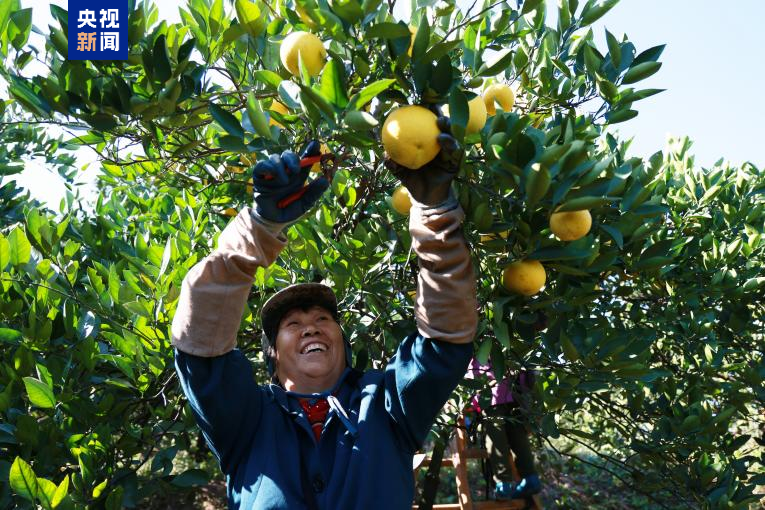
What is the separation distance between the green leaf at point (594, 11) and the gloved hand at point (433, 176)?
33.9 inches

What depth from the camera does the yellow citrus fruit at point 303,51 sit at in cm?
164

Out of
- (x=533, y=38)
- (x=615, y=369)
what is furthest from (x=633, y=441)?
(x=533, y=38)

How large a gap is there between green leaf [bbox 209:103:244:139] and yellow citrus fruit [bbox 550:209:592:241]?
703 mm

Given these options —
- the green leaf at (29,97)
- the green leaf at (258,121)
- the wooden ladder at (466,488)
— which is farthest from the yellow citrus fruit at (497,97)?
the wooden ladder at (466,488)

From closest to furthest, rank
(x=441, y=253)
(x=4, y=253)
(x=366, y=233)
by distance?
(x=441, y=253) < (x=4, y=253) < (x=366, y=233)

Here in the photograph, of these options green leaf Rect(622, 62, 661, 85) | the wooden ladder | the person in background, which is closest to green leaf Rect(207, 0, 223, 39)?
green leaf Rect(622, 62, 661, 85)

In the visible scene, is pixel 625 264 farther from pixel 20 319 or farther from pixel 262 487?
pixel 20 319

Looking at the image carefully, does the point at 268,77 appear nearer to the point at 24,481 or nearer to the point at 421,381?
the point at 421,381

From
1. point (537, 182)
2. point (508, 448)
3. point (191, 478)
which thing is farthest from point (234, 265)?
point (508, 448)

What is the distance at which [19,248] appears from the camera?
2119 millimetres

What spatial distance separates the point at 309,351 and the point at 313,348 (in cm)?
1

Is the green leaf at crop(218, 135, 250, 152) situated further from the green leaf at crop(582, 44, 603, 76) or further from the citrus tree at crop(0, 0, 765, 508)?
the green leaf at crop(582, 44, 603, 76)

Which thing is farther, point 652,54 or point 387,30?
point 652,54

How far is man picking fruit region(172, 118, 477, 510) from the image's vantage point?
158 cm
